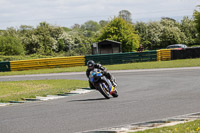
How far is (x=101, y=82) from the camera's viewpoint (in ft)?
41.1

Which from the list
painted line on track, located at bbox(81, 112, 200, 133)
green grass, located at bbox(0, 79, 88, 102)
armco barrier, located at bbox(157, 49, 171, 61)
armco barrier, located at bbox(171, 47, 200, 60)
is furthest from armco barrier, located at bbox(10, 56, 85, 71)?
painted line on track, located at bbox(81, 112, 200, 133)

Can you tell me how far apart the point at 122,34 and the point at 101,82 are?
149 ft

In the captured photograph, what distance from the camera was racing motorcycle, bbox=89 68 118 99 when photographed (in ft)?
41.0

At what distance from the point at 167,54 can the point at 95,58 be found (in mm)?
7324

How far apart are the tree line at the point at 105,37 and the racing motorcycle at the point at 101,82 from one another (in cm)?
2952

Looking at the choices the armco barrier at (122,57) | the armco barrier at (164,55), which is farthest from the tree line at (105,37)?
the armco barrier at (164,55)

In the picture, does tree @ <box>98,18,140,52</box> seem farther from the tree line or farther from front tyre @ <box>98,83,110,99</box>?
front tyre @ <box>98,83,110,99</box>

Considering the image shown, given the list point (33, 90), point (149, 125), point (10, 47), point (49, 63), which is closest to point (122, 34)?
point (10, 47)

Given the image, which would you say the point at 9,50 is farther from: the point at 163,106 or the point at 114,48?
the point at 163,106

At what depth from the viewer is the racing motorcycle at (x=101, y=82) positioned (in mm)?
12508

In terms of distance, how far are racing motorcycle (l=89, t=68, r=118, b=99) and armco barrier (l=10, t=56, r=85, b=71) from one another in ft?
79.0

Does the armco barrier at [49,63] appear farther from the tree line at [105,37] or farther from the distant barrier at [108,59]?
the tree line at [105,37]

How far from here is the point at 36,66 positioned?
37094 millimetres

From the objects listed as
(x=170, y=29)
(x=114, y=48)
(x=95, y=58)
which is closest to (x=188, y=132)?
(x=95, y=58)
